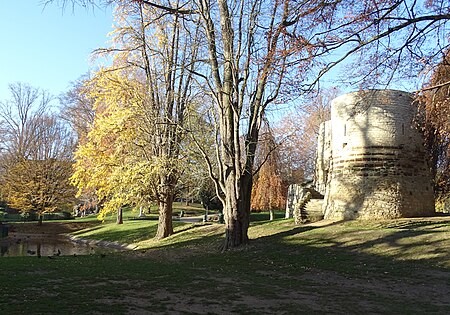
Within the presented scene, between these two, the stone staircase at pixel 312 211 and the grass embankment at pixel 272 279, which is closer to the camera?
the grass embankment at pixel 272 279

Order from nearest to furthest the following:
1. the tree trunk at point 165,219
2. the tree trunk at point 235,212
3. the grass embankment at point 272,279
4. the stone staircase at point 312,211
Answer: the grass embankment at point 272,279 → the tree trunk at point 235,212 → the stone staircase at point 312,211 → the tree trunk at point 165,219

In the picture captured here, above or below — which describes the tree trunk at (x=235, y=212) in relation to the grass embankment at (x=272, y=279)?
above

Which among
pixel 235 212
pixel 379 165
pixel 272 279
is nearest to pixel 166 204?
pixel 235 212

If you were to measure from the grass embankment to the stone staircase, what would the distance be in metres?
3.06

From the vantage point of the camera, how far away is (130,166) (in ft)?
64.2

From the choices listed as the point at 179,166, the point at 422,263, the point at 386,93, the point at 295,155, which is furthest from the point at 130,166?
the point at 295,155

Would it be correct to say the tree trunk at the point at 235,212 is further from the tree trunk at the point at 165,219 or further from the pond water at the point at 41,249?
the pond water at the point at 41,249

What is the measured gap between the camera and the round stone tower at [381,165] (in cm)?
1752

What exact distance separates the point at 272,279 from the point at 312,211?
1036cm

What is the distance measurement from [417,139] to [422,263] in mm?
9446

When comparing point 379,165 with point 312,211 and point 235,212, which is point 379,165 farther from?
point 235,212

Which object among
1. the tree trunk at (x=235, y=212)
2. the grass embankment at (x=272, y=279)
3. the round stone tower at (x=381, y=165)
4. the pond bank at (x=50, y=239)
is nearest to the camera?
the grass embankment at (x=272, y=279)

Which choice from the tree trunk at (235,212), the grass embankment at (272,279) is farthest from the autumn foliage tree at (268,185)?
the tree trunk at (235,212)

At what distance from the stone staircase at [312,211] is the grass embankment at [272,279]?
306 cm
